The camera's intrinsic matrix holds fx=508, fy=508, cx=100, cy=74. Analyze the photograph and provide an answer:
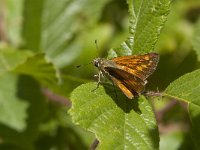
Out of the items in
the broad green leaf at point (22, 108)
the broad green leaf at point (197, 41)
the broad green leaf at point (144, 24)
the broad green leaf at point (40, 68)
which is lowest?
the broad green leaf at point (22, 108)

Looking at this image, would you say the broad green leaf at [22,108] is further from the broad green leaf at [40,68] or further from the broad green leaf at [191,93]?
the broad green leaf at [191,93]

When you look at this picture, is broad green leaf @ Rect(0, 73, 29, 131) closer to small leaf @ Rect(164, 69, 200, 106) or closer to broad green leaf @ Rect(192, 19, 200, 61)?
broad green leaf @ Rect(192, 19, 200, 61)

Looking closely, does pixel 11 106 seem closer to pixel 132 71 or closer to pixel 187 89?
pixel 132 71

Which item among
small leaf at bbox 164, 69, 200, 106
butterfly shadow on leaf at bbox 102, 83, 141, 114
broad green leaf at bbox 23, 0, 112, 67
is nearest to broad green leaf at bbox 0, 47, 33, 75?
broad green leaf at bbox 23, 0, 112, 67

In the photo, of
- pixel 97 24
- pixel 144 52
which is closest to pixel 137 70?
pixel 144 52

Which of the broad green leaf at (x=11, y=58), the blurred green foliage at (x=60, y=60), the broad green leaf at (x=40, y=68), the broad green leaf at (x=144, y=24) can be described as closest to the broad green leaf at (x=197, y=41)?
the blurred green foliage at (x=60, y=60)

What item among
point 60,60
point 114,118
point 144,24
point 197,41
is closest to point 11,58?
point 60,60
